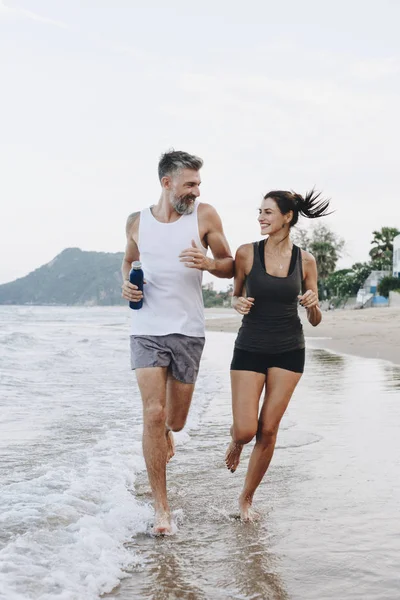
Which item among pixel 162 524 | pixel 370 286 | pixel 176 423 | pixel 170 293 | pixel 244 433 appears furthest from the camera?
pixel 370 286

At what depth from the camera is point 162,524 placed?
428cm

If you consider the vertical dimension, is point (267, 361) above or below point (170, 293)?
below

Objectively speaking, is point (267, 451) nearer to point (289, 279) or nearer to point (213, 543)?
point (213, 543)

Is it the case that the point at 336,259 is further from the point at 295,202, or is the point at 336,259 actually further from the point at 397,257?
the point at 295,202

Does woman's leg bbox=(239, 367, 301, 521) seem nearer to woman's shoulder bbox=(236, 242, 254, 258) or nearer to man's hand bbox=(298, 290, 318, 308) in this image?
man's hand bbox=(298, 290, 318, 308)

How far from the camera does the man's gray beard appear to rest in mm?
4613

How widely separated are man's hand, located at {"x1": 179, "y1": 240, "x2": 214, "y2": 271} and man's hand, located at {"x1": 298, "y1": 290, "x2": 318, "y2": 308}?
23.6 inches

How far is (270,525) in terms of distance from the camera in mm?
4348

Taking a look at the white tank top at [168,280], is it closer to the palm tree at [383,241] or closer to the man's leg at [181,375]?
the man's leg at [181,375]

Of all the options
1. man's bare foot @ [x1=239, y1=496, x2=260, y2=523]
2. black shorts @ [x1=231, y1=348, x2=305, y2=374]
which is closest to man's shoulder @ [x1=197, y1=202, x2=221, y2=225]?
black shorts @ [x1=231, y1=348, x2=305, y2=374]

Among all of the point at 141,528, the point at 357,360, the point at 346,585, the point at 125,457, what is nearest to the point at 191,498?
the point at 141,528

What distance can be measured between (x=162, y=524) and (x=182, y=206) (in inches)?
75.7

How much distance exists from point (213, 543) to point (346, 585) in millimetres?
921

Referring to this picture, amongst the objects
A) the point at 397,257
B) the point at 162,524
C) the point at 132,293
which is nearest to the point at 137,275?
the point at 132,293
